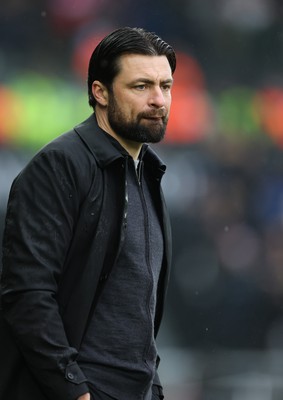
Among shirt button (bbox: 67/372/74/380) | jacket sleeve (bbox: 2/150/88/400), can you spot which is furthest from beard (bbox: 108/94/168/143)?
shirt button (bbox: 67/372/74/380)

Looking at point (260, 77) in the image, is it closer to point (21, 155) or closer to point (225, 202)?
point (225, 202)

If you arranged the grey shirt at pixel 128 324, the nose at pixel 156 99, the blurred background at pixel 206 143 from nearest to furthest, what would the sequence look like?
the grey shirt at pixel 128 324, the nose at pixel 156 99, the blurred background at pixel 206 143

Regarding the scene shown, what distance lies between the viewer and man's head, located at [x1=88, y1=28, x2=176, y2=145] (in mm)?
2664

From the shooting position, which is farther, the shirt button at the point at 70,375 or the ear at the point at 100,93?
the ear at the point at 100,93

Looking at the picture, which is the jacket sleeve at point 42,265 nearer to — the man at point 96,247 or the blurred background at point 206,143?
the man at point 96,247

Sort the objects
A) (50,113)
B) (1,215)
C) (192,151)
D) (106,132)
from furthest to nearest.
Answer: (192,151)
(50,113)
(1,215)
(106,132)

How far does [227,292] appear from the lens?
725cm

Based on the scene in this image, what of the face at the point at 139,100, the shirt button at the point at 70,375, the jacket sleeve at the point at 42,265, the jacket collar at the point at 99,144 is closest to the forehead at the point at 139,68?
the face at the point at 139,100

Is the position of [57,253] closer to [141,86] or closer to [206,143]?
[141,86]

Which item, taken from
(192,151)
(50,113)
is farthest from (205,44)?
(50,113)

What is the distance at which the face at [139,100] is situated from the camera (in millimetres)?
2662

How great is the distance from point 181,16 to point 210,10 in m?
0.27

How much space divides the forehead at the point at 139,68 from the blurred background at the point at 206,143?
3.81 metres

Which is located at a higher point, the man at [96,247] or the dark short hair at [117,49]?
the dark short hair at [117,49]
